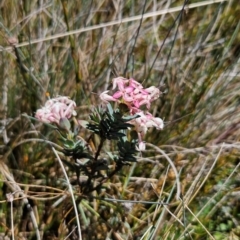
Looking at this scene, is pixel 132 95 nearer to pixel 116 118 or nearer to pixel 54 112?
pixel 116 118

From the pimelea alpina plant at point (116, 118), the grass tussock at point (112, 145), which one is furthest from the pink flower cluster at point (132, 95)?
the grass tussock at point (112, 145)

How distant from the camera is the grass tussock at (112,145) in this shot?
130 centimetres

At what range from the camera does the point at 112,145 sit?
1.42 meters

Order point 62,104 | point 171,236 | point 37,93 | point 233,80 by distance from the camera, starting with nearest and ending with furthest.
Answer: point 62,104 < point 171,236 < point 37,93 < point 233,80

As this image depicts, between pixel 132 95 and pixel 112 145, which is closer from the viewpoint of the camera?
pixel 132 95

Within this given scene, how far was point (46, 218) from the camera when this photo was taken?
4.42ft

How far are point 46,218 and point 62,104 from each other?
0.38 meters

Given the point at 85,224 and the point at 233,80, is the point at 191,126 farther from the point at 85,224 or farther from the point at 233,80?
the point at 85,224

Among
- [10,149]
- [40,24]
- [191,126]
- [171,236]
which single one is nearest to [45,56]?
[40,24]

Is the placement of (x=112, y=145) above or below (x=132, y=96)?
below

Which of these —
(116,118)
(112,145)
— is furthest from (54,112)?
(112,145)

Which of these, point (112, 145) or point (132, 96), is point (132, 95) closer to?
point (132, 96)

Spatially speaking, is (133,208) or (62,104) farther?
(133,208)

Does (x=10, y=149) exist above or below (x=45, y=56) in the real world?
below
